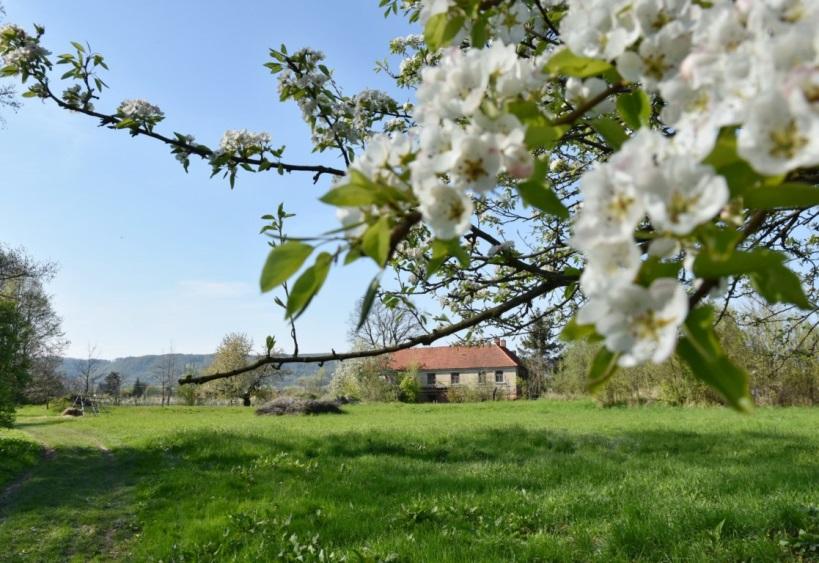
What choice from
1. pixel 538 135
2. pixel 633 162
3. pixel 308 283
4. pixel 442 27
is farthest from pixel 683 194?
pixel 442 27

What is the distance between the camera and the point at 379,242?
73 centimetres

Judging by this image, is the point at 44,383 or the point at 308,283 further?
the point at 44,383

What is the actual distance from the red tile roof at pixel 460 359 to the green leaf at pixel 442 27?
46.7 metres

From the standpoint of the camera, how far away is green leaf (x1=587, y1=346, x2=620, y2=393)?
648mm

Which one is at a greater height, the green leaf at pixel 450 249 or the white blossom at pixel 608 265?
the green leaf at pixel 450 249

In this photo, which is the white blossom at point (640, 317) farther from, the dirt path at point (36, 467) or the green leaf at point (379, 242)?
the dirt path at point (36, 467)

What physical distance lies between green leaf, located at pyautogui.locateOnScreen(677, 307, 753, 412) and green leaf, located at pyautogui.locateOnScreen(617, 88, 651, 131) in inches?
16.3

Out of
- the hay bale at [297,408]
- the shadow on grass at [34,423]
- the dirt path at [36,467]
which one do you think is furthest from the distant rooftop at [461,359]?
the dirt path at [36,467]

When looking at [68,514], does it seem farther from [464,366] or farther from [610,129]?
[464,366]

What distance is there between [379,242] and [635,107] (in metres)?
0.50

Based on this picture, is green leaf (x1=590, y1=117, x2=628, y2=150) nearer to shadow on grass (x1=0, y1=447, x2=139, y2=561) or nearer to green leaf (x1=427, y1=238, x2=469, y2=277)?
green leaf (x1=427, y1=238, x2=469, y2=277)

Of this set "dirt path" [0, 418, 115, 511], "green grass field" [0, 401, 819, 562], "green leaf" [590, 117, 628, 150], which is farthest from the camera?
"dirt path" [0, 418, 115, 511]

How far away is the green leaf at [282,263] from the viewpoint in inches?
29.9

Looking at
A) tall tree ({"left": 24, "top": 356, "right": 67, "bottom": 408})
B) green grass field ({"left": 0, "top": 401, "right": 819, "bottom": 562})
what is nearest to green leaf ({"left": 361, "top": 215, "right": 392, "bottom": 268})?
green grass field ({"left": 0, "top": 401, "right": 819, "bottom": 562})
